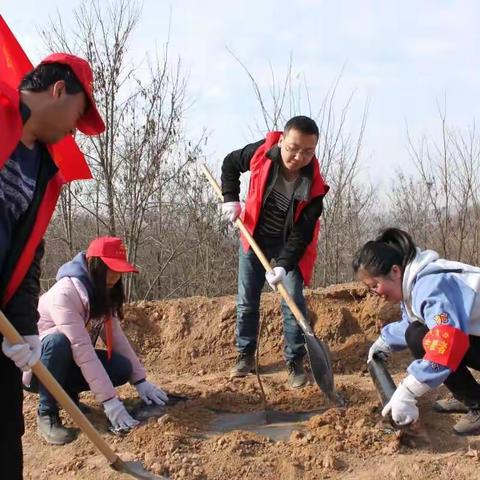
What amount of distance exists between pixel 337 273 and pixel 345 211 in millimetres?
1028

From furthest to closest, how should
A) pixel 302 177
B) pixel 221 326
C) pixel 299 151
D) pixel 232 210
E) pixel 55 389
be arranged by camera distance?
pixel 221 326, pixel 232 210, pixel 302 177, pixel 299 151, pixel 55 389

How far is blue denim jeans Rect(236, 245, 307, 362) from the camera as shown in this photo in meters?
3.92

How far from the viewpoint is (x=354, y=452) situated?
287 cm

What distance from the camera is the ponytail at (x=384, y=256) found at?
2807 millimetres

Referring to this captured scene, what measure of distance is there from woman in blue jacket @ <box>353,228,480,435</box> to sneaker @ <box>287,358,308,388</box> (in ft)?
3.34

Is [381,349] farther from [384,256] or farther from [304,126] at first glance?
[304,126]

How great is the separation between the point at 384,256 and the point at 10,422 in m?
1.76

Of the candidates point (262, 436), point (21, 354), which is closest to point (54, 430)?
point (262, 436)

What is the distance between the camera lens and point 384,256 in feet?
9.23

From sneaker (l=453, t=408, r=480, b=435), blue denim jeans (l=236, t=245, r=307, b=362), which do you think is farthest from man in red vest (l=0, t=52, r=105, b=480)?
sneaker (l=453, t=408, r=480, b=435)

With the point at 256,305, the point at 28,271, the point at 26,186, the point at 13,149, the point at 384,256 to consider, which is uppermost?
the point at 13,149

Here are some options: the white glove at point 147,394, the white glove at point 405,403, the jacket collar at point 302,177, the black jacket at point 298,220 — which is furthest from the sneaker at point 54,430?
the jacket collar at point 302,177

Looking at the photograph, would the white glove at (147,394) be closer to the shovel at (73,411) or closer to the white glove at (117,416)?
the white glove at (117,416)

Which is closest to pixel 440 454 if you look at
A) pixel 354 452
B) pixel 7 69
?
pixel 354 452
